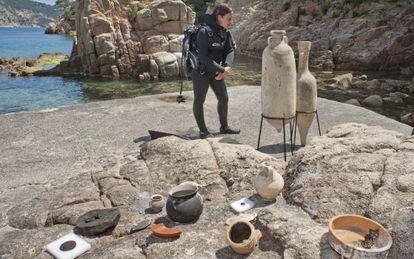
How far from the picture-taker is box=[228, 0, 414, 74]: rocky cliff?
2759 cm

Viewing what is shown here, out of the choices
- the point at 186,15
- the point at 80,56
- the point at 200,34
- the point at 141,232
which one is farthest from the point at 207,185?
the point at 80,56

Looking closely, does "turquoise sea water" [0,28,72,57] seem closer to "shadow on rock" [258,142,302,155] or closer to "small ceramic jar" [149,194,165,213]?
"shadow on rock" [258,142,302,155]

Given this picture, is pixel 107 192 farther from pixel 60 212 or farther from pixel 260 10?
pixel 260 10

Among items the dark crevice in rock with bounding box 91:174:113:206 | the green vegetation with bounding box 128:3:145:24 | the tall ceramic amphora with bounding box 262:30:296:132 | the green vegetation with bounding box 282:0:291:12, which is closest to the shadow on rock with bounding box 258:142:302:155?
the tall ceramic amphora with bounding box 262:30:296:132

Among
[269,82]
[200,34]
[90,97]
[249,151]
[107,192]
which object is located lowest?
[90,97]

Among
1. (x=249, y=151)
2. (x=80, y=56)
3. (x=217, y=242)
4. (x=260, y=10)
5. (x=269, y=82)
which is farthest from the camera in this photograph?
(x=260, y=10)

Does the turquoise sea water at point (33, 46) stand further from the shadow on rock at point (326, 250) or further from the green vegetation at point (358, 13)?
the shadow on rock at point (326, 250)

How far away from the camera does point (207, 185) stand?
5.06 m

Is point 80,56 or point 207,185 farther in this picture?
point 80,56

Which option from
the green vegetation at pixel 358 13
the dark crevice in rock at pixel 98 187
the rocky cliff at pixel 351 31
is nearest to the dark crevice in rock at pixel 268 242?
the dark crevice in rock at pixel 98 187

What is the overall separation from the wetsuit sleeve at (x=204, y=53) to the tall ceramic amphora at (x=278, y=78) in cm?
91

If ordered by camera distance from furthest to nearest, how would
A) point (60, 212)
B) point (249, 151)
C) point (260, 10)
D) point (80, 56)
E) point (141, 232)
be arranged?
point (260, 10)
point (80, 56)
point (249, 151)
point (60, 212)
point (141, 232)

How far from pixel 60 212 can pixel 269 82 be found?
371cm

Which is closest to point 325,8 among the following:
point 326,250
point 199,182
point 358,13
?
point 358,13
